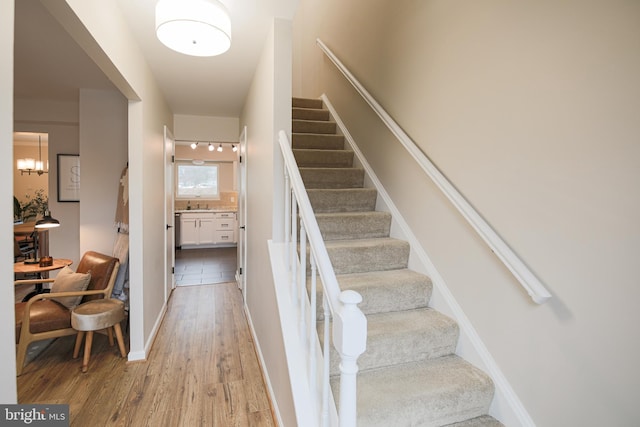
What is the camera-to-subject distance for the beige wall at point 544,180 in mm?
1103

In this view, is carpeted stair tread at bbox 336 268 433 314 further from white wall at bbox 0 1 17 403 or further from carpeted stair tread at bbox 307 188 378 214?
white wall at bbox 0 1 17 403

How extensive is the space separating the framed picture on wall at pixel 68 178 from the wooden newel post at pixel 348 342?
4.37m

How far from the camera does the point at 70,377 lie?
245cm

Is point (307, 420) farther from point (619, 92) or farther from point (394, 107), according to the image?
point (394, 107)

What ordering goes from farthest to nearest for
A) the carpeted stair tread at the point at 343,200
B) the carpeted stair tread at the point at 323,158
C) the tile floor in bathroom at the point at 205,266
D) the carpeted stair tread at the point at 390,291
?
the tile floor in bathroom at the point at 205,266 → the carpeted stair tread at the point at 323,158 → the carpeted stair tread at the point at 343,200 → the carpeted stair tread at the point at 390,291

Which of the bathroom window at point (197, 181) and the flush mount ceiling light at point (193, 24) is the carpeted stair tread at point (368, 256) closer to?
the flush mount ceiling light at point (193, 24)

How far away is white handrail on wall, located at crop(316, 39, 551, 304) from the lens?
133cm

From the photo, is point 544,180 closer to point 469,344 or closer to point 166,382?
point 469,344

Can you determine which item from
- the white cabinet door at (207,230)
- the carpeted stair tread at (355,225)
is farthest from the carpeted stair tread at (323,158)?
the white cabinet door at (207,230)

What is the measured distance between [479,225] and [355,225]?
1009mm

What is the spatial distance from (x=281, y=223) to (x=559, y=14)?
5.59 ft

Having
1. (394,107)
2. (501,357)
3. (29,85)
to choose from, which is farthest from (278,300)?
(29,85)

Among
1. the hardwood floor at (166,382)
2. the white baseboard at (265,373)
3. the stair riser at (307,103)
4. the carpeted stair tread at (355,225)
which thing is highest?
the stair riser at (307,103)

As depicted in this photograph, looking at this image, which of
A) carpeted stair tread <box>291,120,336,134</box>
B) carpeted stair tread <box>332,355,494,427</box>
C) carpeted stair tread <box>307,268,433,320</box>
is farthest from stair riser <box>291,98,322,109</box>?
carpeted stair tread <box>332,355,494,427</box>
